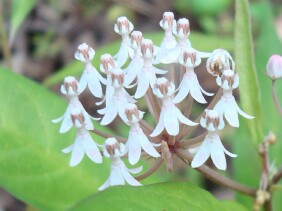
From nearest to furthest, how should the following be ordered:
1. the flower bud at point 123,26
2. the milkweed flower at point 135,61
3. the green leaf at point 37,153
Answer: the milkweed flower at point 135,61 → the flower bud at point 123,26 → the green leaf at point 37,153

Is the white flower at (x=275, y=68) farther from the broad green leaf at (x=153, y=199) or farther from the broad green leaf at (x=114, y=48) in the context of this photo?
the broad green leaf at (x=114, y=48)

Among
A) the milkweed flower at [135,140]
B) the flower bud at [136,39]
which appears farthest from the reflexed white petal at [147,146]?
the flower bud at [136,39]

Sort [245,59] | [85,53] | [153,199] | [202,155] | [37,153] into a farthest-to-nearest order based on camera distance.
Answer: [37,153] → [245,59] → [85,53] → [202,155] → [153,199]

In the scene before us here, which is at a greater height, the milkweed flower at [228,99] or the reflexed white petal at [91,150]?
the milkweed flower at [228,99]

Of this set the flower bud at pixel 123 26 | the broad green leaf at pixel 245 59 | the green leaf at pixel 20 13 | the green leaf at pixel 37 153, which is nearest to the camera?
the flower bud at pixel 123 26

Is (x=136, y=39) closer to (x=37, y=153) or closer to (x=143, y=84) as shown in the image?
(x=143, y=84)

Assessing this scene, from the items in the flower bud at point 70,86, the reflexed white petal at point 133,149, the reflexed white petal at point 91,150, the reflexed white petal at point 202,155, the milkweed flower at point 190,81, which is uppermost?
the milkweed flower at point 190,81

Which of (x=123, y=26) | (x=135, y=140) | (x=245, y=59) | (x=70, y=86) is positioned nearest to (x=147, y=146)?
(x=135, y=140)

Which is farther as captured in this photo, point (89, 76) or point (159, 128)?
point (89, 76)
